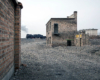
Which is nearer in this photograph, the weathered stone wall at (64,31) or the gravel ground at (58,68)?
the gravel ground at (58,68)

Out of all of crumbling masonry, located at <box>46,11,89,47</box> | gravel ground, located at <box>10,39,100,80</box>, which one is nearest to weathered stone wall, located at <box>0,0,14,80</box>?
gravel ground, located at <box>10,39,100,80</box>

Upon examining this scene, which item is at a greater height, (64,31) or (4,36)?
(64,31)

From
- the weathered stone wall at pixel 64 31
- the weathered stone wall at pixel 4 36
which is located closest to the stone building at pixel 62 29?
the weathered stone wall at pixel 64 31

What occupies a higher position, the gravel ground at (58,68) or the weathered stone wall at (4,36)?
the weathered stone wall at (4,36)

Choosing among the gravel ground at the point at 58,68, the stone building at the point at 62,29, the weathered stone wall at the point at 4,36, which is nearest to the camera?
the weathered stone wall at the point at 4,36

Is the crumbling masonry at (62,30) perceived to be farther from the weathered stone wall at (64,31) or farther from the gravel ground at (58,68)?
the gravel ground at (58,68)

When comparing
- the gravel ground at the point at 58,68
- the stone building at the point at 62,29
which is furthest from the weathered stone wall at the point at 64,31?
the gravel ground at the point at 58,68

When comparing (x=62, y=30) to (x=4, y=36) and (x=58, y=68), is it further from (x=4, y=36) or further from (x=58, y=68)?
(x=4, y=36)

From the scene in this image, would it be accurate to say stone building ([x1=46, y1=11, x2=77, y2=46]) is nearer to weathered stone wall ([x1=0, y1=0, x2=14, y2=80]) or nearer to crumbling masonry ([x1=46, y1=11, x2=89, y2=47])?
crumbling masonry ([x1=46, y1=11, x2=89, y2=47])

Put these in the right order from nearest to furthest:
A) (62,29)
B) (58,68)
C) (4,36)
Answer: (4,36), (58,68), (62,29)

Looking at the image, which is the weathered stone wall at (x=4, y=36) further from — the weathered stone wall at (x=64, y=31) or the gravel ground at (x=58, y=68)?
the weathered stone wall at (x=64, y=31)

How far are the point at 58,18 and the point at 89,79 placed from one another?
14941mm

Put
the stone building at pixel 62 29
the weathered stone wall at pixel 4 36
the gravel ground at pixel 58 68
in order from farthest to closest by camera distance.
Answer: the stone building at pixel 62 29, the gravel ground at pixel 58 68, the weathered stone wall at pixel 4 36

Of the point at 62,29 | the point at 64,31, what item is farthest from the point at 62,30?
the point at 64,31
